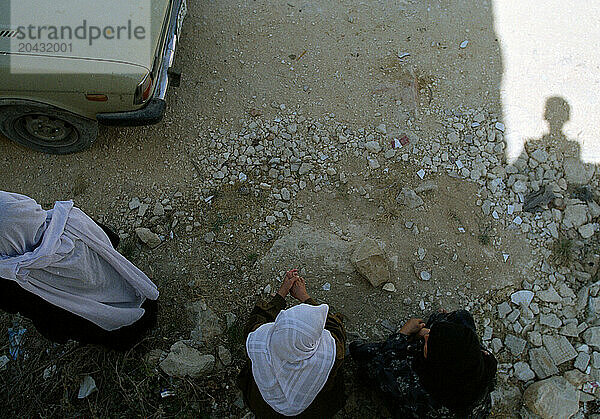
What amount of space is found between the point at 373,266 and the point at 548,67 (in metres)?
2.81

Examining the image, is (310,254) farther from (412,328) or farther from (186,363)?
(186,363)

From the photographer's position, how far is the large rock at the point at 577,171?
3949mm

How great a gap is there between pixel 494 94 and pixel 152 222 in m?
3.39

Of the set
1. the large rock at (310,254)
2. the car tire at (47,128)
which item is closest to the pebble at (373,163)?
the large rock at (310,254)

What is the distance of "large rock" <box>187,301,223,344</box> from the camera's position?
340 cm

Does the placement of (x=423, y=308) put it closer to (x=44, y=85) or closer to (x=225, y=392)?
(x=225, y=392)

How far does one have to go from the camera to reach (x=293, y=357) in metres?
2.30

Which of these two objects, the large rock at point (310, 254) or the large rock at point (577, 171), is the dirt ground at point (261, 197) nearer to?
the large rock at point (310, 254)

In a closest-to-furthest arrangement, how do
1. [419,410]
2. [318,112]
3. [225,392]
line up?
[419,410] → [225,392] → [318,112]

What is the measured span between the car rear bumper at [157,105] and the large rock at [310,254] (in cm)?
149

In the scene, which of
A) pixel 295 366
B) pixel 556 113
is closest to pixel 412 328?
pixel 295 366

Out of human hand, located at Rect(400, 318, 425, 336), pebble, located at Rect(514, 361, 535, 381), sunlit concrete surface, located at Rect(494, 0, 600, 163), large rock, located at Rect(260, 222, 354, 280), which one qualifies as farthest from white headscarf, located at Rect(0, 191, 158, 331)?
sunlit concrete surface, located at Rect(494, 0, 600, 163)

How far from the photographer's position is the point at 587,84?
14.6 feet

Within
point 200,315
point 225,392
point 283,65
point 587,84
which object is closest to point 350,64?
point 283,65
